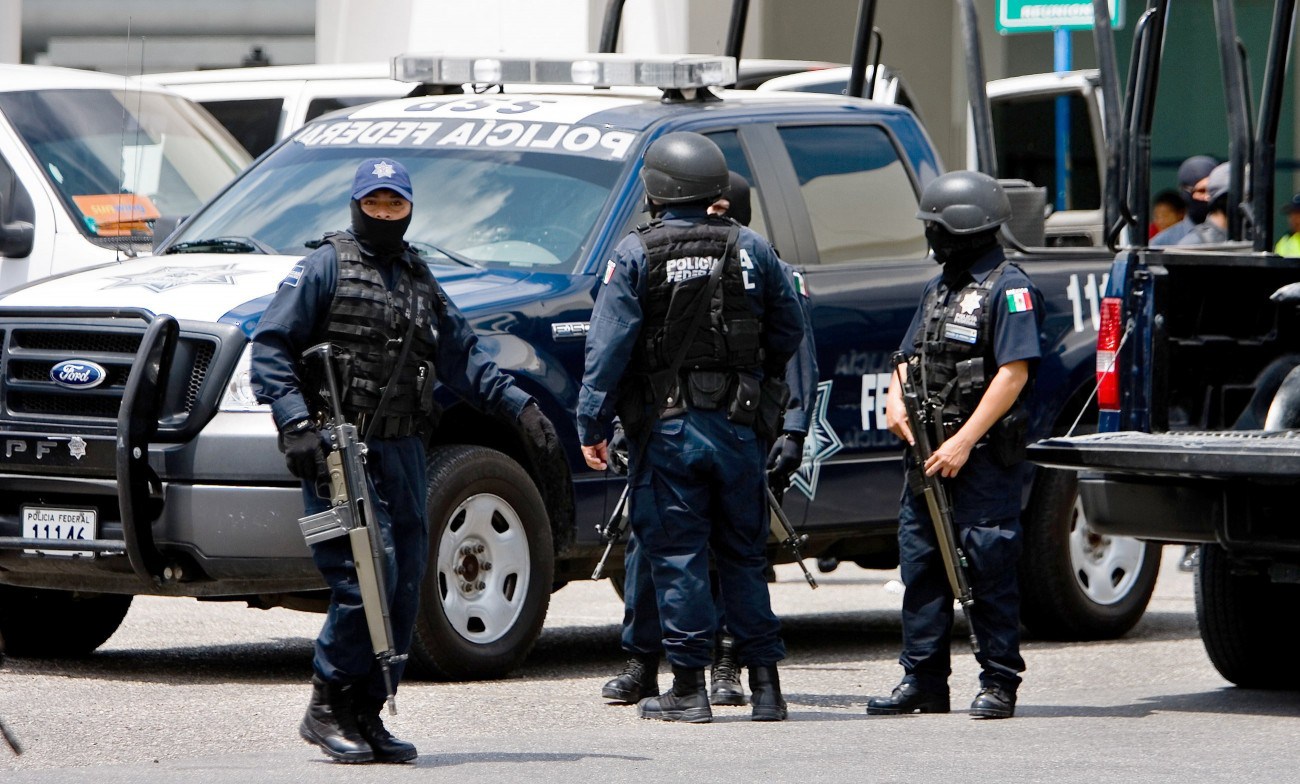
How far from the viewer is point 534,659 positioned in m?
8.67

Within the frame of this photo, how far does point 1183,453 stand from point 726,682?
5.18ft

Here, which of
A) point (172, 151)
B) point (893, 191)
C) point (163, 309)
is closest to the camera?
point (163, 309)

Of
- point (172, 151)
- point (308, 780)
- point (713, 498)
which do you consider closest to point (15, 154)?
point (172, 151)

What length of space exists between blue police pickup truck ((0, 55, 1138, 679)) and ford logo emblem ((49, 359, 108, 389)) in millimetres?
11

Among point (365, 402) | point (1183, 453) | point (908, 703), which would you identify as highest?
point (365, 402)

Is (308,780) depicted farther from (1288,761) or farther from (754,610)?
(1288,761)

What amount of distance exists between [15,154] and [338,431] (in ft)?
15.4

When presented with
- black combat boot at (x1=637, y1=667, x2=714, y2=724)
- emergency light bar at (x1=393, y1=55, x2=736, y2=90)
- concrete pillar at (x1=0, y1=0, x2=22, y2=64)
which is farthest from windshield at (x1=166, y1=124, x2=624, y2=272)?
concrete pillar at (x1=0, y1=0, x2=22, y2=64)

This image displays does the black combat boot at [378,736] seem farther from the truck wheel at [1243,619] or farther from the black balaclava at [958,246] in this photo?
the truck wheel at [1243,619]

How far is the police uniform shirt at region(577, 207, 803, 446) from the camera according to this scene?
267 inches

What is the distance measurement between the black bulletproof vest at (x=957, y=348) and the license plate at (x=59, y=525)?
103 inches

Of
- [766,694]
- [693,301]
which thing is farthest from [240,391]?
[766,694]

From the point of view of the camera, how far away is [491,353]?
7.64m

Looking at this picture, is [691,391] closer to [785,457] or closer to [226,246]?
[785,457]
